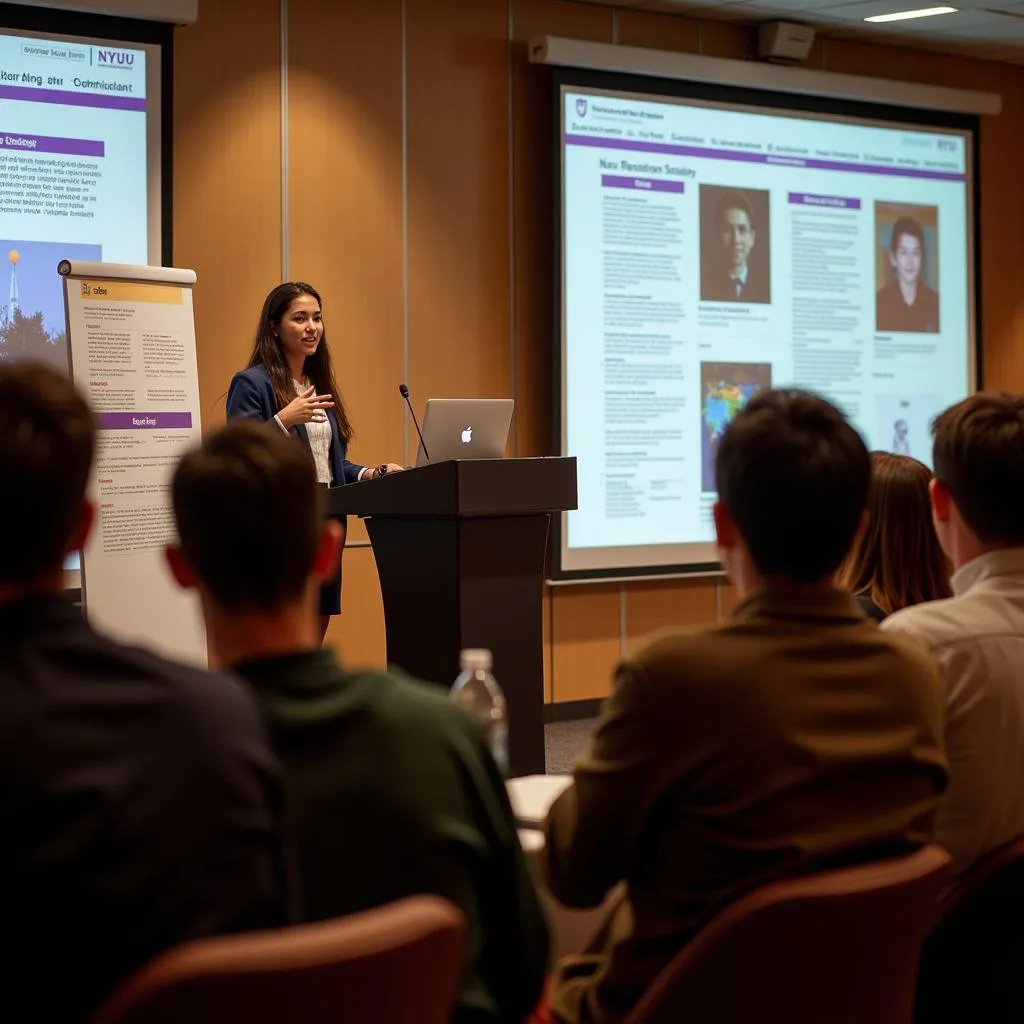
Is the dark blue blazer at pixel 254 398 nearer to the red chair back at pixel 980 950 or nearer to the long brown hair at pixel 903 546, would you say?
the long brown hair at pixel 903 546

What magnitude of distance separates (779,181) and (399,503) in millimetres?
3713

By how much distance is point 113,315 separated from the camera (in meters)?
4.69

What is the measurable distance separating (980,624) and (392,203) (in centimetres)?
437

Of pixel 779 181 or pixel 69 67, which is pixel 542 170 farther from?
pixel 69 67

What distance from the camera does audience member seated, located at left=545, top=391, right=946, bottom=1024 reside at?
148 cm

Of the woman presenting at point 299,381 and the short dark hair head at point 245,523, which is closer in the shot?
the short dark hair head at point 245,523

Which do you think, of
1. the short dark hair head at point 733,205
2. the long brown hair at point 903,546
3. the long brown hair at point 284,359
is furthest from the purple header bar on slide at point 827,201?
the long brown hair at point 903,546

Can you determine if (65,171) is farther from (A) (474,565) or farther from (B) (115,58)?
(A) (474,565)

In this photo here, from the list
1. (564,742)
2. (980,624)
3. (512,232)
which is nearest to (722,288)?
(512,232)

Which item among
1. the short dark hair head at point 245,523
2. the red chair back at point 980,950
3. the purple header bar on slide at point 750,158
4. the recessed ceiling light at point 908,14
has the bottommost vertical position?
the red chair back at point 980,950

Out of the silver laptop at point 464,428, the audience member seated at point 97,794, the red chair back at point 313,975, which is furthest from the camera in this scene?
the silver laptop at point 464,428

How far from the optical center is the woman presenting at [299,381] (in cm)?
471

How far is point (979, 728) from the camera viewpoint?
5.97 feet

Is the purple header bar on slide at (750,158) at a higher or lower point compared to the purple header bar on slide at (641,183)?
higher
